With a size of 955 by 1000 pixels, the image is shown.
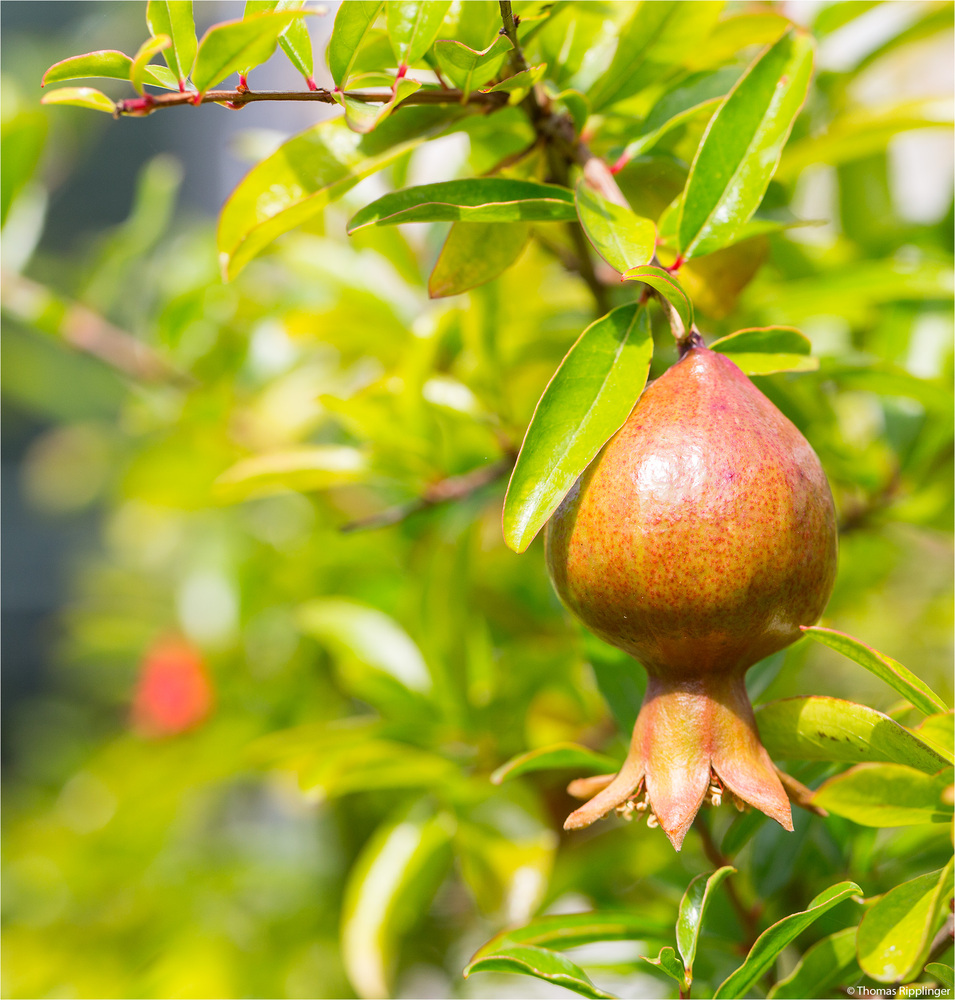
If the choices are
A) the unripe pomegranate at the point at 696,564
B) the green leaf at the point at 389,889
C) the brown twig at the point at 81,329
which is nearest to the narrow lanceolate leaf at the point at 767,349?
the unripe pomegranate at the point at 696,564

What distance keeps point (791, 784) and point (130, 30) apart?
1.73 m

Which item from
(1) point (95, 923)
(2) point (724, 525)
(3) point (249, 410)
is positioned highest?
(2) point (724, 525)

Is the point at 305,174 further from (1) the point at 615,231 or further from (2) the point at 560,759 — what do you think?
(2) the point at 560,759

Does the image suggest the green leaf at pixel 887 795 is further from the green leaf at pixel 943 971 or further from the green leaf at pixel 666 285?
the green leaf at pixel 666 285

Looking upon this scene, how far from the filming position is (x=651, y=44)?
47cm

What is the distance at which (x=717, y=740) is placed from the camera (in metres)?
0.35

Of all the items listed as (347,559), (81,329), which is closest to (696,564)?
(347,559)

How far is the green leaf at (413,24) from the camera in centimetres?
36

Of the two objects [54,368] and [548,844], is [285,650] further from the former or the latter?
[54,368]

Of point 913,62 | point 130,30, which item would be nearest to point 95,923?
point 130,30

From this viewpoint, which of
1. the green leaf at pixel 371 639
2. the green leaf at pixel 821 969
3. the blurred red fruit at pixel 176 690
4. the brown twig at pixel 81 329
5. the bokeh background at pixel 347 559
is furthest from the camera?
the blurred red fruit at pixel 176 690

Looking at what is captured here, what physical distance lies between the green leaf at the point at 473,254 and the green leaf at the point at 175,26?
5.4 inches

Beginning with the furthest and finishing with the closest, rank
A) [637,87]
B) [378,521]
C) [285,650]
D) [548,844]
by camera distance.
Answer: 1. [285,650]
2. [548,844]
3. [378,521]
4. [637,87]

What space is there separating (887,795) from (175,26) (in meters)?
0.44
